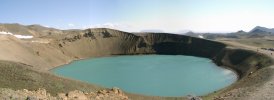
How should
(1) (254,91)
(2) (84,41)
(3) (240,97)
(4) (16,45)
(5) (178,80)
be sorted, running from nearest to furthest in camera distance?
(3) (240,97), (1) (254,91), (5) (178,80), (4) (16,45), (2) (84,41)

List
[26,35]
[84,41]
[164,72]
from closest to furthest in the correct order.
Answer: [164,72], [84,41], [26,35]

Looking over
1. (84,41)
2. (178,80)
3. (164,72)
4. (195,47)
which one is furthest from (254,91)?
(84,41)

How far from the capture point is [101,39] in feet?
526

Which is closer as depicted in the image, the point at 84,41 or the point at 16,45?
the point at 16,45

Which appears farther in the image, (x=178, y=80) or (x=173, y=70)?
(x=173, y=70)

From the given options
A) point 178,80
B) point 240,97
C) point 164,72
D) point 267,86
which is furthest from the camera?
point 164,72

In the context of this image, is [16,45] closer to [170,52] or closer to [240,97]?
[170,52]

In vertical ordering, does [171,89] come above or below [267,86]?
below

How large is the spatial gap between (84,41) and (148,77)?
83.5 metres

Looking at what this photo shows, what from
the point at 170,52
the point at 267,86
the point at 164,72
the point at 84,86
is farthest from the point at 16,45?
the point at 267,86

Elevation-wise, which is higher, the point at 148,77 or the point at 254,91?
the point at 254,91

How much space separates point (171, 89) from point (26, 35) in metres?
127

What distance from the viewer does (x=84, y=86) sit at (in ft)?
149

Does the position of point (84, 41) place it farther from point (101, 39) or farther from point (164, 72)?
point (164, 72)
